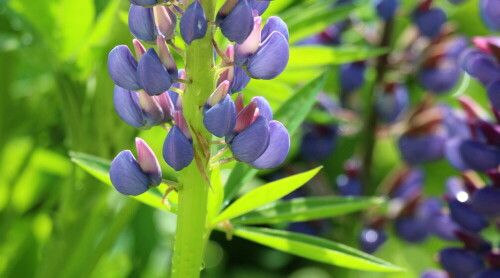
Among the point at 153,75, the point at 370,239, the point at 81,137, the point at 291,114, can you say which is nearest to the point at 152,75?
the point at 153,75

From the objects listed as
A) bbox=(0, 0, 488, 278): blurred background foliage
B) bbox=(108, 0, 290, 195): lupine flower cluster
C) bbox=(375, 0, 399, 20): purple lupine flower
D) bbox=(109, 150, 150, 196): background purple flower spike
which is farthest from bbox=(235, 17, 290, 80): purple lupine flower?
bbox=(375, 0, 399, 20): purple lupine flower

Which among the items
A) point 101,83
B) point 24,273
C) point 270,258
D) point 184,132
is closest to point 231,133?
point 184,132

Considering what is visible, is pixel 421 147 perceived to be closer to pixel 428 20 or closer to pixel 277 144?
pixel 428 20

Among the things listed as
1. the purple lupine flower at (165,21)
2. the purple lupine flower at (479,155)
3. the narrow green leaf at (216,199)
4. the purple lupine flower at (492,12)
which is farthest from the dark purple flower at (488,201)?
the purple lupine flower at (165,21)

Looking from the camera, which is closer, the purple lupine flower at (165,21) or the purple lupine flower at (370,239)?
the purple lupine flower at (165,21)

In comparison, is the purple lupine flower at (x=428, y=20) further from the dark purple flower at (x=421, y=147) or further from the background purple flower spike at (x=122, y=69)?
the background purple flower spike at (x=122, y=69)

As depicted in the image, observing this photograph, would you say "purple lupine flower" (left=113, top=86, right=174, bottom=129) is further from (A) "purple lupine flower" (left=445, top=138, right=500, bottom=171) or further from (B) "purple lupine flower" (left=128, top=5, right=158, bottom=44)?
(A) "purple lupine flower" (left=445, top=138, right=500, bottom=171)
